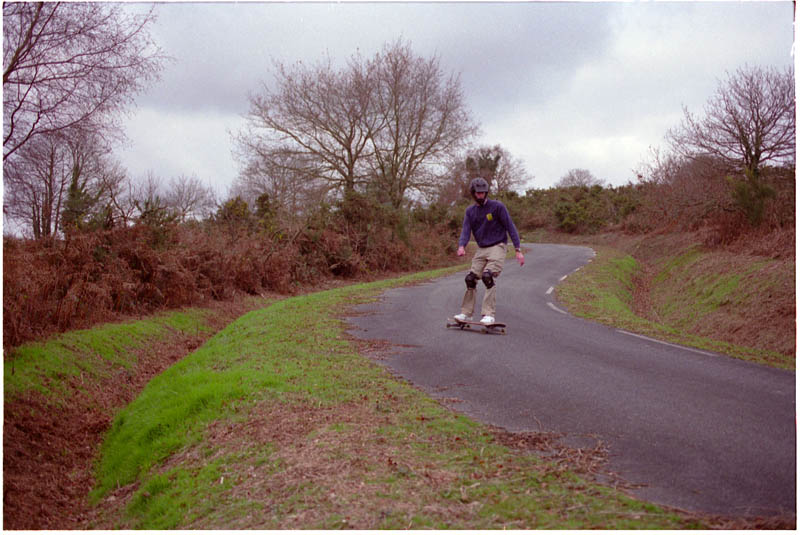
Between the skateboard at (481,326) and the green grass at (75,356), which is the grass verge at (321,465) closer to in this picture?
the green grass at (75,356)

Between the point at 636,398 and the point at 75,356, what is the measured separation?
921 cm

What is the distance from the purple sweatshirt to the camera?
9695mm

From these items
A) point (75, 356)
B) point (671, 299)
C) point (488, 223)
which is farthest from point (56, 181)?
point (671, 299)

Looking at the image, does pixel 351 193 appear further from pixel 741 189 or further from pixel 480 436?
pixel 480 436

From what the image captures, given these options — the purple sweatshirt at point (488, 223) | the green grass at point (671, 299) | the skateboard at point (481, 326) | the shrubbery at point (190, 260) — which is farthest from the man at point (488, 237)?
the shrubbery at point (190, 260)

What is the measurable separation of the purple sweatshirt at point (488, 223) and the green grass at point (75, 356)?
6791 millimetres

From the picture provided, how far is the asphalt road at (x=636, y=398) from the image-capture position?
421 centimetres

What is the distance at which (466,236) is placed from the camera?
31.7 ft

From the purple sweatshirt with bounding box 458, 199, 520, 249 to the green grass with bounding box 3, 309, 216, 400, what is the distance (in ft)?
22.3

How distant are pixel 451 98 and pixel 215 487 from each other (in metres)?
33.3

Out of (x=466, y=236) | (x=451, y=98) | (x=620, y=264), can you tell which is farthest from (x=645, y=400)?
(x=451, y=98)

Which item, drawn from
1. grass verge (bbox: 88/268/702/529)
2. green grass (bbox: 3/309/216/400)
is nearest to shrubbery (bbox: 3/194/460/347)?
green grass (bbox: 3/309/216/400)

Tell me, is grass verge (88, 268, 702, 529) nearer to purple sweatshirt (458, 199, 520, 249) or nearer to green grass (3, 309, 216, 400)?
green grass (3, 309, 216, 400)

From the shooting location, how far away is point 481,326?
34.1 ft
